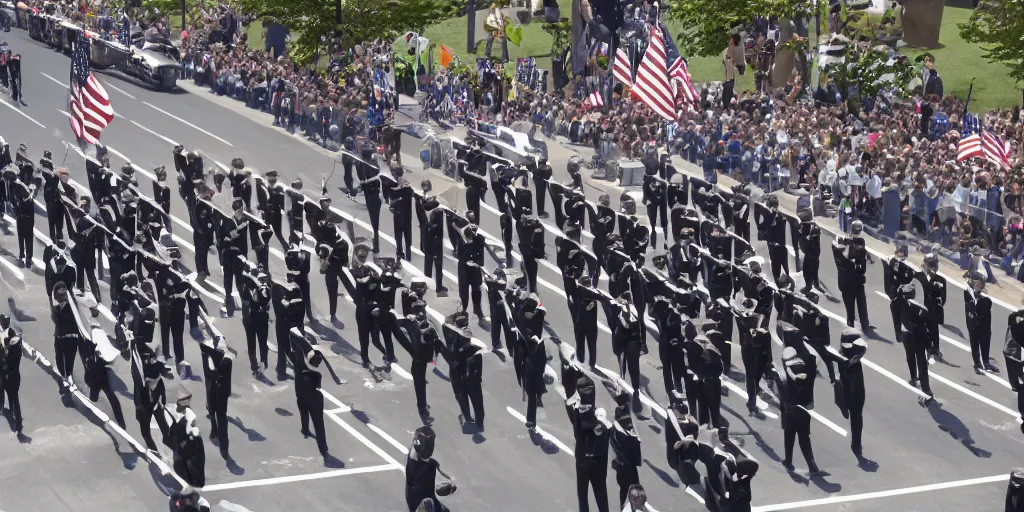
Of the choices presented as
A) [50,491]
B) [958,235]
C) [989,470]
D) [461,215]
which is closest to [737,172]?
[958,235]

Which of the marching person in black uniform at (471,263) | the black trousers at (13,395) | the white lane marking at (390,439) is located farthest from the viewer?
the marching person in black uniform at (471,263)

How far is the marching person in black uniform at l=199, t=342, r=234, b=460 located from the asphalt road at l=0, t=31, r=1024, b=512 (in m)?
0.41

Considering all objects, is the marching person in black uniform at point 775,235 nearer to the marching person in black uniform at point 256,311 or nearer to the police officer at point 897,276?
the police officer at point 897,276

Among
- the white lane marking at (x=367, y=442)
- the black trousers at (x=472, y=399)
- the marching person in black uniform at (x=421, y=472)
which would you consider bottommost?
the white lane marking at (x=367, y=442)

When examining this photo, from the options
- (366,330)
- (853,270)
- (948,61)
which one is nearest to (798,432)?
(853,270)

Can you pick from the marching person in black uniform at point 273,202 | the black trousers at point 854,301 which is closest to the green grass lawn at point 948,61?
the black trousers at point 854,301

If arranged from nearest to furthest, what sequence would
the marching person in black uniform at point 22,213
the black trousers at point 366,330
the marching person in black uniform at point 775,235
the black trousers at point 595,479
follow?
the black trousers at point 595,479
the black trousers at point 366,330
the marching person in black uniform at point 775,235
the marching person in black uniform at point 22,213

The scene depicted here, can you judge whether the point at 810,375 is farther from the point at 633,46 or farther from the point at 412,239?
the point at 633,46

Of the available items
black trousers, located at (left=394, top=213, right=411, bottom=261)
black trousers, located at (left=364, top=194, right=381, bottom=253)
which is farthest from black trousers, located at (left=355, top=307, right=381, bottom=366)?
black trousers, located at (left=364, top=194, right=381, bottom=253)

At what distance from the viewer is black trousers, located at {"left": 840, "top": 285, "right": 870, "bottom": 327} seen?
2830cm

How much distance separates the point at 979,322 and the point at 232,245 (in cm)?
1172

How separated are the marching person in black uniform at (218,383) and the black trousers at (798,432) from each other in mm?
7249

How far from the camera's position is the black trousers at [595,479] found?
2045 centimetres

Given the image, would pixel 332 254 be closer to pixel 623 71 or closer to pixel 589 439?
pixel 589 439
